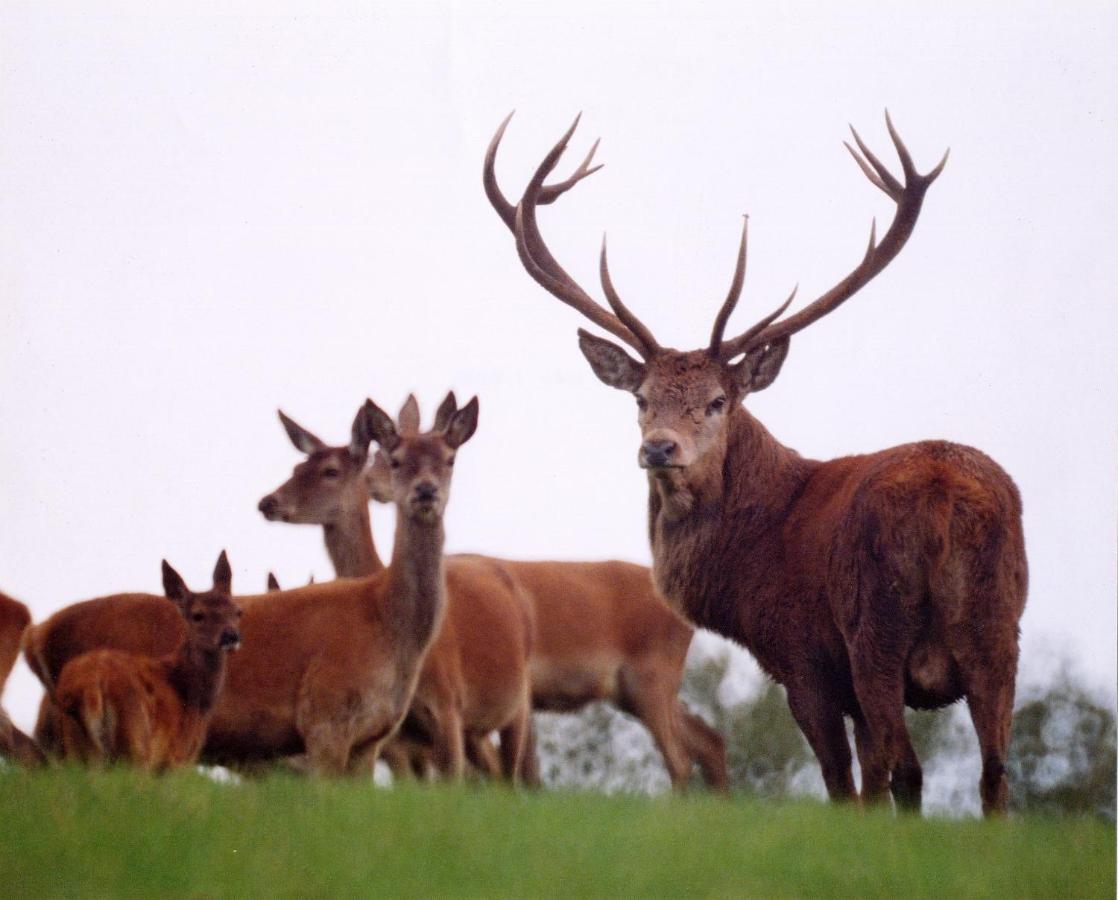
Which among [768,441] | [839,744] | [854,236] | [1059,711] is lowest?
[1059,711]

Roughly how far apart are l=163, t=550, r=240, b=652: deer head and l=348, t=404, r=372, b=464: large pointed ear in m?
1.68

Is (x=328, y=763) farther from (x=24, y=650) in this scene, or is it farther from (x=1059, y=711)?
(x=1059, y=711)

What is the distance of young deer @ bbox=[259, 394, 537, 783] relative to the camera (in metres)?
9.50

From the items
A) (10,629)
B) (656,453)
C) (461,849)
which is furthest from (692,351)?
(461,849)

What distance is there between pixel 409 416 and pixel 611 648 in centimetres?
171

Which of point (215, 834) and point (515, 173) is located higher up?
point (515, 173)

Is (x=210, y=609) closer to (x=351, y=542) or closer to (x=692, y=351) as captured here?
(x=351, y=542)

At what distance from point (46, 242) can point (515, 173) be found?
107 inches

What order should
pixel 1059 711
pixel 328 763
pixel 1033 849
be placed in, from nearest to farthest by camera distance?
1. pixel 1033 849
2. pixel 328 763
3. pixel 1059 711

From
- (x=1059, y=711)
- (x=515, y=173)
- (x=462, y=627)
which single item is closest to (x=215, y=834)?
(x=462, y=627)

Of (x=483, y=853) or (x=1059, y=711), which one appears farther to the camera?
(x=1059, y=711)

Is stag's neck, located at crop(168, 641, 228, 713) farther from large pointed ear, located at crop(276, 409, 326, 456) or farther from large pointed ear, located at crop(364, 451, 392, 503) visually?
large pointed ear, located at crop(364, 451, 392, 503)

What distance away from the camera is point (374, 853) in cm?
609

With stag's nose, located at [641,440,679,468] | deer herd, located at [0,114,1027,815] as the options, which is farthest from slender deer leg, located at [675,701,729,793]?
A: stag's nose, located at [641,440,679,468]
